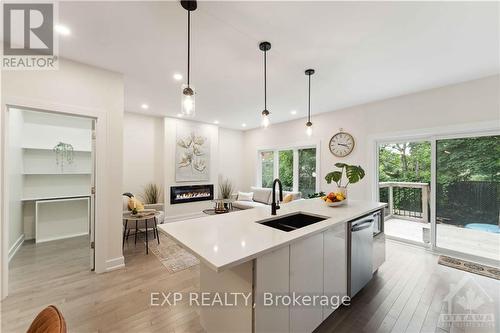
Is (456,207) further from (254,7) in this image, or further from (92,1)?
(92,1)

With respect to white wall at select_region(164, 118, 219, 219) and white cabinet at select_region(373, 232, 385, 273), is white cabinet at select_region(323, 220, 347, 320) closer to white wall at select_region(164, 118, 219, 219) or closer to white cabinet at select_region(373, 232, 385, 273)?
white cabinet at select_region(373, 232, 385, 273)

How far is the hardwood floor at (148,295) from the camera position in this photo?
174cm

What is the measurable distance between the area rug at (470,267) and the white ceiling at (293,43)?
2711 mm

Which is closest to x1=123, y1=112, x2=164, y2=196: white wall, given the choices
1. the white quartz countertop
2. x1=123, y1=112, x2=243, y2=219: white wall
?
x1=123, y1=112, x2=243, y2=219: white wall

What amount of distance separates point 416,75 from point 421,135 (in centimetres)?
116

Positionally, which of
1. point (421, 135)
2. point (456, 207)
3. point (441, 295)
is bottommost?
point (441, 295)

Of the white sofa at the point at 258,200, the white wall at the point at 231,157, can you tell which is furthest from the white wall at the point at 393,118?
the white wall at the point at 231,157

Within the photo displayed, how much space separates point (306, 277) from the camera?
1458 mm

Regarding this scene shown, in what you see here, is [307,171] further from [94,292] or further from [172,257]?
[94,292]

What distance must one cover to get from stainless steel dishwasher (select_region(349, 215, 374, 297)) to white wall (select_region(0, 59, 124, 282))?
2965 millimetres

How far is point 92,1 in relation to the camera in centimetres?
158

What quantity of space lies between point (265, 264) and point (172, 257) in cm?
242

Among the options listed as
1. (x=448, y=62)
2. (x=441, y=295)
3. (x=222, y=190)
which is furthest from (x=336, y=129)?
(x=222, y=190)

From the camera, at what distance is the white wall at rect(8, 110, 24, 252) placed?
2873 millimetres
